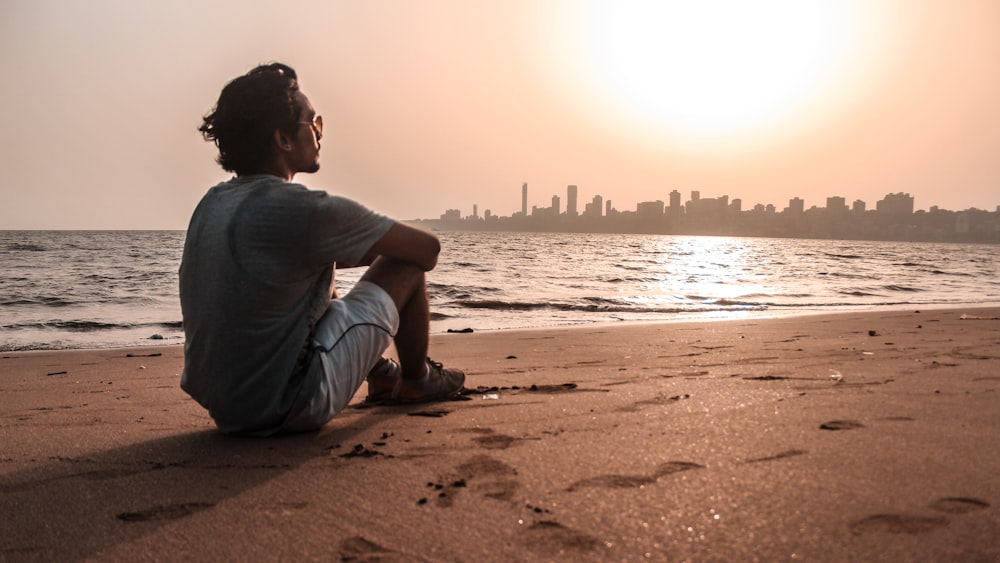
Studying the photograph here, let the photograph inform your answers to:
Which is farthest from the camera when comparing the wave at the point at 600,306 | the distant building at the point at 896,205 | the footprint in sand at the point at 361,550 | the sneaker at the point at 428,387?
the distant building at the point at 896,205

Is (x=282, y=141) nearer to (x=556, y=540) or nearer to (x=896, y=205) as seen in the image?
(x=556, y=540)

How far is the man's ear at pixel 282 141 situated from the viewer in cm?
255

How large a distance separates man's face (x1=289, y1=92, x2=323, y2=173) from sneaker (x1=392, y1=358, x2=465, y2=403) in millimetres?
1029

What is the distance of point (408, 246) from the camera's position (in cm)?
270

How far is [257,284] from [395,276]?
59 centimetres

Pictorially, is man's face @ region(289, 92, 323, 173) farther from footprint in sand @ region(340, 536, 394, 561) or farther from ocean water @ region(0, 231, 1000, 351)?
ocean water @ region(0, 231, 1000, 351)

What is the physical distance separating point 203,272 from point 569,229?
108671mm

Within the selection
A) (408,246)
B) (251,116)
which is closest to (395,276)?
(408,246)

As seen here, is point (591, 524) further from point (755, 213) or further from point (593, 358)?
point (755, 213)

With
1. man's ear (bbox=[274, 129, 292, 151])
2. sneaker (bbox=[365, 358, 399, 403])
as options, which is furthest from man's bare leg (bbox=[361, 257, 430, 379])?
man's ear (bbox=[274, 129, 292, 151])

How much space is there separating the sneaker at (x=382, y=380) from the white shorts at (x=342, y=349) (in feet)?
1.61

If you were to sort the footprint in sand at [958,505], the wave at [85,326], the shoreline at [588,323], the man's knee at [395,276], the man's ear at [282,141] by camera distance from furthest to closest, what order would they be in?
the wave at [85,326] → the shoreline at [588,323] → the man's knee at [395,276] → the man's ear at [282,141] → the footprint in sand at [958,505]

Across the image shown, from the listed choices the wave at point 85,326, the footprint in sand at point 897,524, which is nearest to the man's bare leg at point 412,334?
the footprint in sand at point 897,524

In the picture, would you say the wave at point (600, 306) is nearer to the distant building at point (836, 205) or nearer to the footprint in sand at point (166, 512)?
the footprint in sand at point (166, 512)
